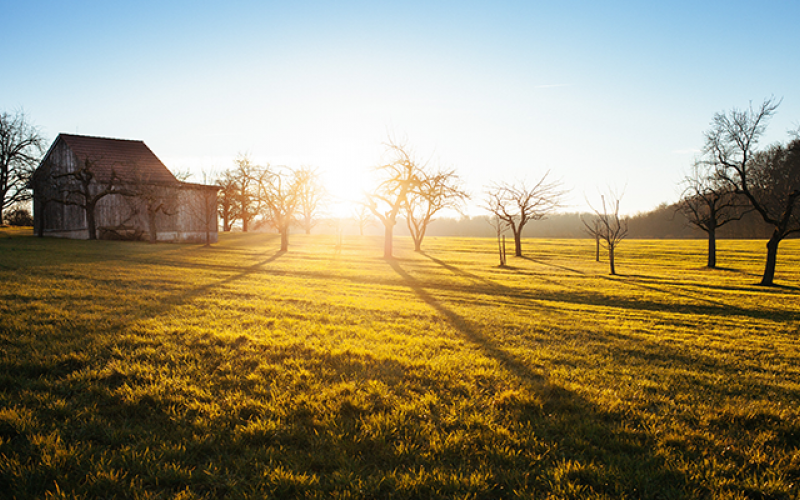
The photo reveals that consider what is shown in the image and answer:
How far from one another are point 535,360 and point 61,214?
139 feet

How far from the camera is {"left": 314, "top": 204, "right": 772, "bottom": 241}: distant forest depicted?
69.1 meters

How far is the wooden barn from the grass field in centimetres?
2685

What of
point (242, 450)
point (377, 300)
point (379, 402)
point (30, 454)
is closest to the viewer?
point (30, 454)

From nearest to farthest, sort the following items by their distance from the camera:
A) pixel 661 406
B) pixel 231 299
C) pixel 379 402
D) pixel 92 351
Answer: pixel 379 402, pixel 661 406, pixel 92 351, pixel 231 299

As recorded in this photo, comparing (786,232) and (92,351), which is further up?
(786,232)

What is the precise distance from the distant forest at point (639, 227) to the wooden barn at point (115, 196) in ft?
57.4

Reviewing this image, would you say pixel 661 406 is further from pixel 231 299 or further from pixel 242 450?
pixel 231 299

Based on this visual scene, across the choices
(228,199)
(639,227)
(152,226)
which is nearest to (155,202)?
(152,226)

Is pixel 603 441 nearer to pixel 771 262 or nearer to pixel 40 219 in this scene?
pixel 771 262

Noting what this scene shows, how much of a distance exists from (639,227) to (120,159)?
10171 cm

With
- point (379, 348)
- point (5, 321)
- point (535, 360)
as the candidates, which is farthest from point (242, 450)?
point (5, 321)

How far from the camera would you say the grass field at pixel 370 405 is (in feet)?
9.73

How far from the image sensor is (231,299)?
964cm

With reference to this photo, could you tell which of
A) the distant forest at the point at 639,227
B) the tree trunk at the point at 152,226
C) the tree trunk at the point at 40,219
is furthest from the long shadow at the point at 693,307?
the tree trunk at the point at 40,219
